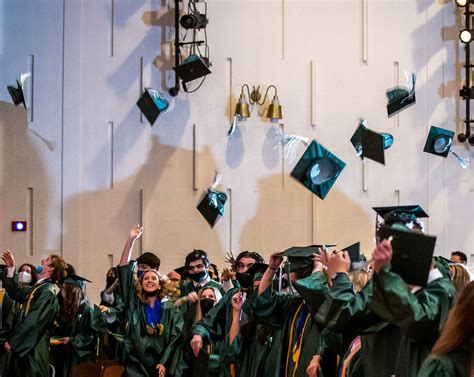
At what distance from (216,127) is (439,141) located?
284 cm

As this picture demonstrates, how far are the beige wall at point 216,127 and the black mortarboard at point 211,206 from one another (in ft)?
3.13

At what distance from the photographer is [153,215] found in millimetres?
11781

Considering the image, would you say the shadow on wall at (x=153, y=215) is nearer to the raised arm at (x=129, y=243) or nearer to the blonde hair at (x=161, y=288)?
the blonde hair at (x=161, y=288)

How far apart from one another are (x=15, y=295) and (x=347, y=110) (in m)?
5.21

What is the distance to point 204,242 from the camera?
11781 millimetres

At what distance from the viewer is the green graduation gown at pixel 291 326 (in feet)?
18.0

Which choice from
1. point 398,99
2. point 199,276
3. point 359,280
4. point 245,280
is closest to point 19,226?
point 199,276

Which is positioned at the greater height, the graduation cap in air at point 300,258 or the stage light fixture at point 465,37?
the stage light fixture at point 465,37

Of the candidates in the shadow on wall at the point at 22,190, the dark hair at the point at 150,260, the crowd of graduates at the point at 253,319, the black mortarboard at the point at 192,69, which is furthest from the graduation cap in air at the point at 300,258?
the shadow on wall at the point at 22,190

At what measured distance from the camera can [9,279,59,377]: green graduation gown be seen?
830 cm

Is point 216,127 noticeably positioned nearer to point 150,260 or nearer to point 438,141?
point 438,141

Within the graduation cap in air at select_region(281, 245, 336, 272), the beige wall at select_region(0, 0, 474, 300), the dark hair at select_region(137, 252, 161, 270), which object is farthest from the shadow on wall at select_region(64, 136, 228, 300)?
the graduation cap in air at select_region(281, 245, 336, 272)

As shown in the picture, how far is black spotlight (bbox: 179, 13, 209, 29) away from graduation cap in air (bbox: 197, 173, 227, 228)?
2.09 metres

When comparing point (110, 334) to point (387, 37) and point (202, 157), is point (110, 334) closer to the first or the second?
point (202, 157)
